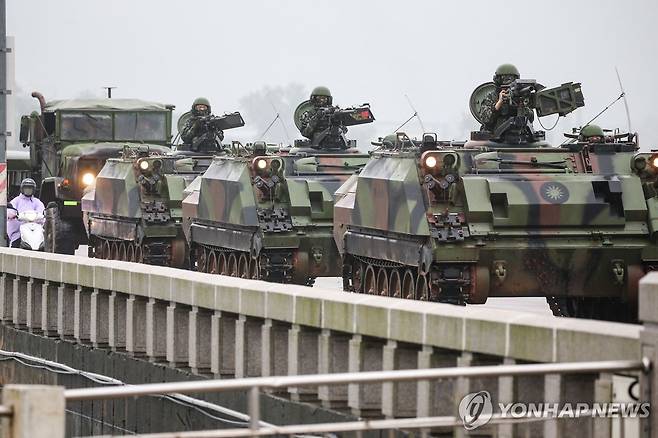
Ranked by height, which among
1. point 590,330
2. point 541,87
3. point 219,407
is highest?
point 541,87

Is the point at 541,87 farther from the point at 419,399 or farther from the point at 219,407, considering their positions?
→ the point at 419,399

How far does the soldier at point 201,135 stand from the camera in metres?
40.6

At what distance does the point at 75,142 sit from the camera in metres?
43.7

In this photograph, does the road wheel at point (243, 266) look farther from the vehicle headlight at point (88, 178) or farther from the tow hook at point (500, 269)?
the vehicle headlight at point (88, 178)

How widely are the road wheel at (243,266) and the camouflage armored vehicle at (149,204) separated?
14.6 feet

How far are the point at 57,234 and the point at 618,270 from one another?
67.3ft

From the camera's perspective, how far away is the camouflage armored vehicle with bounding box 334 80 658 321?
24000 millimetres

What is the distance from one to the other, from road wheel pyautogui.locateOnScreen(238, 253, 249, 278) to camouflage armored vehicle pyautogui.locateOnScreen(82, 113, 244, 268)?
14.6ft

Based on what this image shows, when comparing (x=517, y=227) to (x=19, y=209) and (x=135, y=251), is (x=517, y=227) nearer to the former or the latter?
(x=19, y=209)

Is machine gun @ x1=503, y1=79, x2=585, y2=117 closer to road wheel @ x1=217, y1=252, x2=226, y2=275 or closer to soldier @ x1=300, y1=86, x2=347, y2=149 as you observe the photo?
road wheel @ x1=217, y1=252, x2=226, y2=275

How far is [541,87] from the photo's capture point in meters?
28.1

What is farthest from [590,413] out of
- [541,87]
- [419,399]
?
[541,87]

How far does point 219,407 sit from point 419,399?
12.0 ft

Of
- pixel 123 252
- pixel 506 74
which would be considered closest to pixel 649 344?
pixel 506 74
